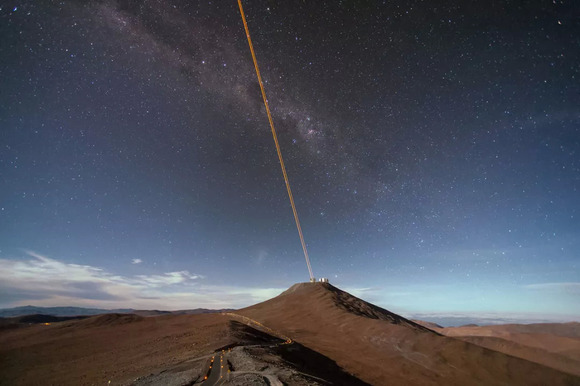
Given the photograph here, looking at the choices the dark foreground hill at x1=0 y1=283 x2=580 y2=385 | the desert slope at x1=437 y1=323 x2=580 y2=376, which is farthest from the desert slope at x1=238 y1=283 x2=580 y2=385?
the desert slope at x1=437 y1=323 x2=580 y2=376

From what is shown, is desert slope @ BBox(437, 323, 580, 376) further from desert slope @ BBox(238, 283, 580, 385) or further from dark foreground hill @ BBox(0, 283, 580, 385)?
desert slope @ BBox(238, 283, 580, 385)

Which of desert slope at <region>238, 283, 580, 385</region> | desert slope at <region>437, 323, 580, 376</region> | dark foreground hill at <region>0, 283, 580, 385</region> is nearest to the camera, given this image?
dark foreground hill at <region>0, 283, 580, 385</region>

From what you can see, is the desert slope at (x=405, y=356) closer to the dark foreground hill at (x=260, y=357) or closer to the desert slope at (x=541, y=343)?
the dark foreground hill at (x=260, y=357)

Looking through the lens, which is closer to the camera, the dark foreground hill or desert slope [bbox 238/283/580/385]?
the dark foreground hill

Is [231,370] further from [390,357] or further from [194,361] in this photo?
[390,357]

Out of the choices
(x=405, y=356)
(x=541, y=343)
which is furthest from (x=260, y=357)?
(x=541, y=343)

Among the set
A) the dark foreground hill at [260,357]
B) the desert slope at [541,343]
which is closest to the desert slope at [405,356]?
the dark foreground hill at [260,357]

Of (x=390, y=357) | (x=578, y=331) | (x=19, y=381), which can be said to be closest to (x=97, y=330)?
(x=19, y=381)
